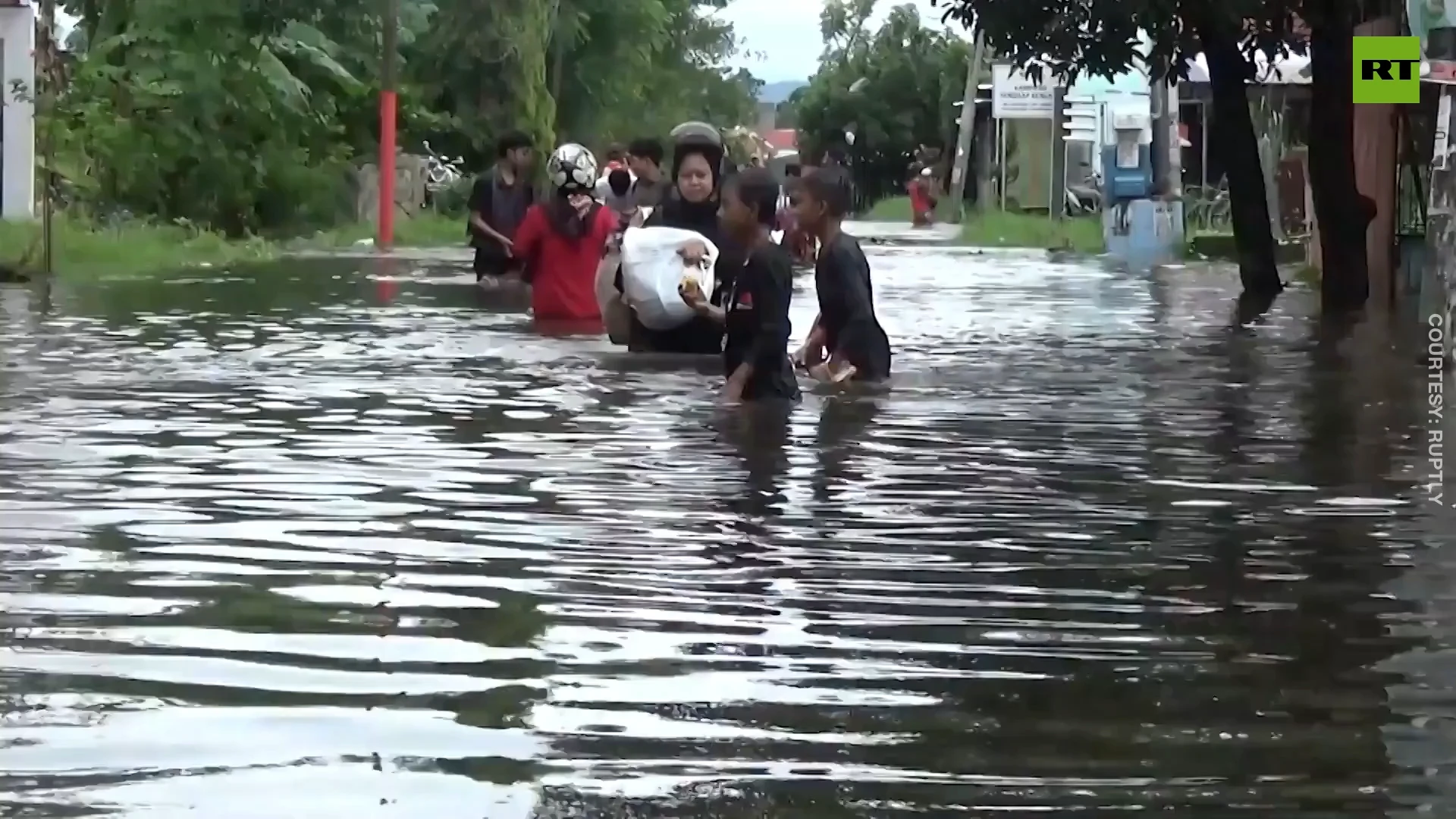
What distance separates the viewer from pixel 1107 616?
22.1 ft

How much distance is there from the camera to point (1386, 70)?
53.1 ft

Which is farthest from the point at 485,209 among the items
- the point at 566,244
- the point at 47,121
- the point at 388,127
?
the point at 388,127

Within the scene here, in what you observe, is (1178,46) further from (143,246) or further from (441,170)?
(441,170)

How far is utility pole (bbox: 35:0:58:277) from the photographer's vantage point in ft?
74.7

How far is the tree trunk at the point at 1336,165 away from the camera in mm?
21000

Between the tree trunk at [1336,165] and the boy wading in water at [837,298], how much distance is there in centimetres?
908

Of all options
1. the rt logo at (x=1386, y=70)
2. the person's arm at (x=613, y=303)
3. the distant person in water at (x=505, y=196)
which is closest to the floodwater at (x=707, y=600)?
the person's arm at (x=613, y=303)

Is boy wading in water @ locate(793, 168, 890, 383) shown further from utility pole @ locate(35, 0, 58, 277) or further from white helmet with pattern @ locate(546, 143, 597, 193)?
utility pole @ locate(35, 0, 58, 277)

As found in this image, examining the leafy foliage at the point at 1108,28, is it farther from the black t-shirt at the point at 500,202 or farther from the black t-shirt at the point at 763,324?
the black t-shirt at the point at 763,324

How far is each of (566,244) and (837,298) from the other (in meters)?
5.40

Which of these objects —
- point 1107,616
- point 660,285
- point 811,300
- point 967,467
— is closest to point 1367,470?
point 967,467

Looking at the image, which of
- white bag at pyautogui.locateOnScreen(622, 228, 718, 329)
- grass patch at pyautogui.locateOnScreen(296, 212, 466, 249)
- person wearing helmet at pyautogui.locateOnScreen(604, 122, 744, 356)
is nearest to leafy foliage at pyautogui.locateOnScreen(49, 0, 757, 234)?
grass patch at pyautogui.locateOnScreen(296, 212, 466, 249)

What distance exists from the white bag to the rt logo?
15.0 feet

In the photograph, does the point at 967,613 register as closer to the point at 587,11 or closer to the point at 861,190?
the point at 587,11
